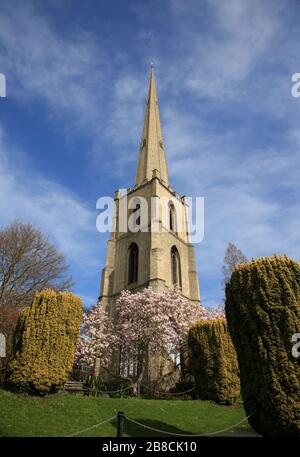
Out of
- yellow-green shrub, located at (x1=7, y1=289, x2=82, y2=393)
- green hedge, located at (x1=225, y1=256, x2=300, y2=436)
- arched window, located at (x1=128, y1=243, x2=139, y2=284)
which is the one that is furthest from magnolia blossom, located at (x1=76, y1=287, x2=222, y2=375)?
green hedge, located at (x1=225, y1=256, x2=300, y2=436)

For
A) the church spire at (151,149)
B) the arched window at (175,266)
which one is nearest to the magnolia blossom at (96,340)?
the arched window at (175,266)

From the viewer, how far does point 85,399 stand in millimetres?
12344

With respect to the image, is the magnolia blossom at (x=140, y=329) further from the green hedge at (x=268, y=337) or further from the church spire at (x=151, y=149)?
the church spire at (x=151, y=149)

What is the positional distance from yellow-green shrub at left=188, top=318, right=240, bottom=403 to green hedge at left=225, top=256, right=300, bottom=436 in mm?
Answer: 7005

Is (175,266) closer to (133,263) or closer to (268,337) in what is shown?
(133,263)

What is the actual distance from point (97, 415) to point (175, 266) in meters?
21.7

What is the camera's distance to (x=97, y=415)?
1045cm

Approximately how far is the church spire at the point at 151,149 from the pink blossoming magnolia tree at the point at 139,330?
17925 mm

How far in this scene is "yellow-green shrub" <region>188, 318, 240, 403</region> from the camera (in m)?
14.4
